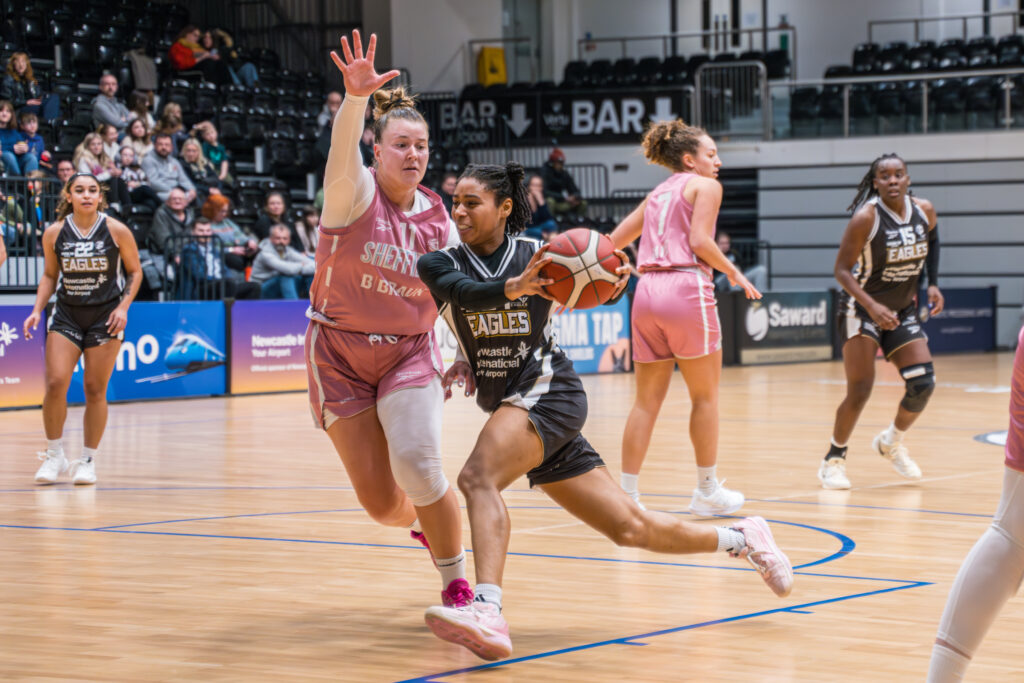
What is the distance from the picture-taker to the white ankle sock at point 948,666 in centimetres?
292

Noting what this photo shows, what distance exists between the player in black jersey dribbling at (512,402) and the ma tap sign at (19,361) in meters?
8.82

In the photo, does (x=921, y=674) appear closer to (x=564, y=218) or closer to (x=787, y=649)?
(x=787, y=649)

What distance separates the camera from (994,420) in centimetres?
1120

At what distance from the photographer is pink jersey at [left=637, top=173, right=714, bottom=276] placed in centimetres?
655

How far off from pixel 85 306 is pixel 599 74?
17656 mm

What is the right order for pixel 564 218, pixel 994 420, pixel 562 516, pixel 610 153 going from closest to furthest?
pixel 562 516 < pixel 994 420 < pixel 564 218 < pixel 610 153

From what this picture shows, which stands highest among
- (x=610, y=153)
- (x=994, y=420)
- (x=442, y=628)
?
(x=610, y=153)

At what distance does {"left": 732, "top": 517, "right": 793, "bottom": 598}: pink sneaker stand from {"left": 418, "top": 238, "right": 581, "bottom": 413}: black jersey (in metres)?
0.78

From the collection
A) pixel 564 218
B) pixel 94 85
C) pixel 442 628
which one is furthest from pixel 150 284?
pixel 442 628

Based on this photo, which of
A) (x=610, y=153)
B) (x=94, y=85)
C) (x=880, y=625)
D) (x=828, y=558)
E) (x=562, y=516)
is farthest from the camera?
(x=610, y=153)

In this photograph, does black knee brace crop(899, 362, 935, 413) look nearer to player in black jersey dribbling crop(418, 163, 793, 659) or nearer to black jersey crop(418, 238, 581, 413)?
player in black jersey dribbling crop(418, 163, 793, 659)

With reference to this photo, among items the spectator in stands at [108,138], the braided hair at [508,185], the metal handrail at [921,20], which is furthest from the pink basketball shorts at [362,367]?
the metal handrail at [921,20]

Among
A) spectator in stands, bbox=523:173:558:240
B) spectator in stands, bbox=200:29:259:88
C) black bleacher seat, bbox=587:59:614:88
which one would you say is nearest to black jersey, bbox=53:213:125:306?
spectator in stands, bbox=523:173:558:240

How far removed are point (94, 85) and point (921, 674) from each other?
15.8m
